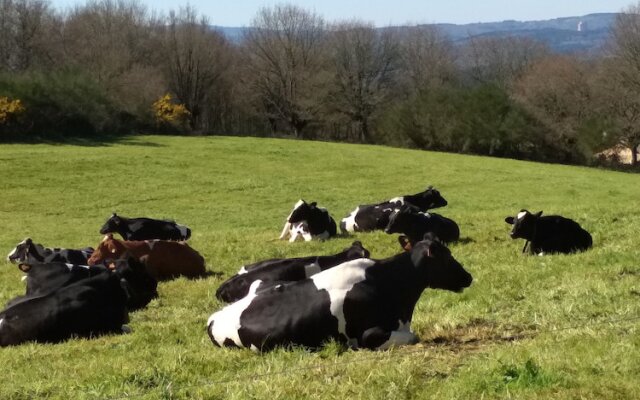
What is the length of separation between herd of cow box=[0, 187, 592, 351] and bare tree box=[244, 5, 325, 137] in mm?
70549

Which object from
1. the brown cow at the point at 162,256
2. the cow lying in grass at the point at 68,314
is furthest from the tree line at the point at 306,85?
the cow lying in grass at the point at 68,314

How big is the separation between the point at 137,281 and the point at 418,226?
20.9ft

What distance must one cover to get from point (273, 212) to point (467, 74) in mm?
76072

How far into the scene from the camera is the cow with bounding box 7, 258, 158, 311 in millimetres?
10641

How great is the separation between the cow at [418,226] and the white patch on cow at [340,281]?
310 inches

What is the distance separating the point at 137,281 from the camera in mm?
11180

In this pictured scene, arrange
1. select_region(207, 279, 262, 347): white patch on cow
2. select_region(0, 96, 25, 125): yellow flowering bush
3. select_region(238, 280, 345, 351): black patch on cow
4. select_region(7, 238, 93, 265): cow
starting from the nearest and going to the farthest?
1. select_region(238, 280, 345, 351): black patch on cow
2. select_region(207, 279, 262, 347): white patch on cow
3. select_region(7, 238, 93, 265): cow
4. select_region(0, 96, 25, 125): yellow flowering bush

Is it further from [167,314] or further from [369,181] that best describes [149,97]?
[167,314]

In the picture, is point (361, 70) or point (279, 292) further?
point (361, 70)

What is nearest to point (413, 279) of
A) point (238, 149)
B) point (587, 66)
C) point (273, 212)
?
point (273, 212)

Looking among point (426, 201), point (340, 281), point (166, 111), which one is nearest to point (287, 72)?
point (166, 111)

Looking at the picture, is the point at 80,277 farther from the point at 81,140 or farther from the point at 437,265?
the point at 81,140

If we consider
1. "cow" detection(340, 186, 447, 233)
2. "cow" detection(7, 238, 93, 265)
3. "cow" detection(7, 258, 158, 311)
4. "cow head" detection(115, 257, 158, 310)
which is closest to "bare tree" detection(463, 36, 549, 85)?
"cow" detection(340, 186, 447, 233)

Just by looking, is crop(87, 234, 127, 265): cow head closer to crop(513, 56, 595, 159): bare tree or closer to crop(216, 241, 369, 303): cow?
crop(216, 241, 369, 303): cow
